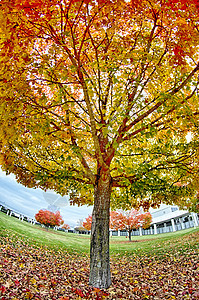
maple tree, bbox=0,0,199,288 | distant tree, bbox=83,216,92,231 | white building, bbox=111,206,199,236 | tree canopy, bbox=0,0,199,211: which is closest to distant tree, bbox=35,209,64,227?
distant tree, bbox=83,216,92,231

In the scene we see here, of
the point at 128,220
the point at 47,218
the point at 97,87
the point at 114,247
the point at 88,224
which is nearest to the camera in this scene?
the point at 97,87

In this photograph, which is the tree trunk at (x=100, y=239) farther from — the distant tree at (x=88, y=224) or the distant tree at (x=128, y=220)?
the distant tree at (x=88, y=224)

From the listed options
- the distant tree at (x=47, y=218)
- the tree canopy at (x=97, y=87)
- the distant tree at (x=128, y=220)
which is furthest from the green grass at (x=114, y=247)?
the distant tree at (x=47, y=218)

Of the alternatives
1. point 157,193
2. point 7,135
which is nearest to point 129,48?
point 7,135

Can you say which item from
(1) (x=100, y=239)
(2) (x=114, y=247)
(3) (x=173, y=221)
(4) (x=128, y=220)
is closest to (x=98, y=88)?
(1) (x=100, y=239)

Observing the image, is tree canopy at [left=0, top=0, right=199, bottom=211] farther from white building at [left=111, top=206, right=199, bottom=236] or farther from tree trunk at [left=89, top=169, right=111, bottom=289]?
white building at [left=111, top=206, right=199, bottom=236]

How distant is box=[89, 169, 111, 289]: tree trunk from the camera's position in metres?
4.71

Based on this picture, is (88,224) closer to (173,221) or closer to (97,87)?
(173,221)

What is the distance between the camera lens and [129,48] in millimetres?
5492

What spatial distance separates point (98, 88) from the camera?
20.5 ft

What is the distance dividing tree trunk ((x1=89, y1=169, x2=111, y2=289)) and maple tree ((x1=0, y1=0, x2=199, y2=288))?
0.03 m

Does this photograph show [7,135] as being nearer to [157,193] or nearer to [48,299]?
[48,299]

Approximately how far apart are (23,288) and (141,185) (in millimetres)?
4415

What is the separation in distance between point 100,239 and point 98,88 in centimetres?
482
